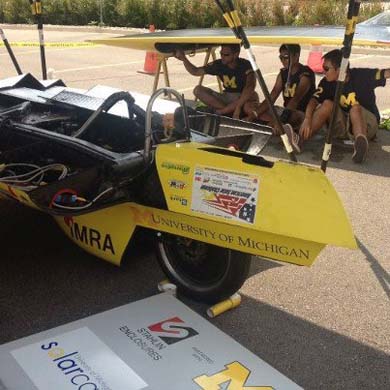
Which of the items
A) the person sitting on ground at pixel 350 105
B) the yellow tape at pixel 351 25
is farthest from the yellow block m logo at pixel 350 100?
the yellow tape at pixel 351 25

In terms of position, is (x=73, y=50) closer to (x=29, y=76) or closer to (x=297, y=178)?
(x=29, y=76)

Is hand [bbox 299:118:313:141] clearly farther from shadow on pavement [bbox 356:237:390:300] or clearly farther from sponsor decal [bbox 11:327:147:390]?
sponsor decal [bbox 11:327:147:390]

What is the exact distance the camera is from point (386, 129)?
706cm

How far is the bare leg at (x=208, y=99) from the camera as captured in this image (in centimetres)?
689

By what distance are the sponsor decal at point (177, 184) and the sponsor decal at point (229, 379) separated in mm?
903

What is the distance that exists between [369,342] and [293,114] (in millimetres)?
3881

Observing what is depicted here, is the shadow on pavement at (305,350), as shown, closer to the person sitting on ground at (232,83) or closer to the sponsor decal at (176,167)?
the sponsor decal at (176,167)

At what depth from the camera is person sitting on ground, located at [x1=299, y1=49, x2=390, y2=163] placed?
567cm

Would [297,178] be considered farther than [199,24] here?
No

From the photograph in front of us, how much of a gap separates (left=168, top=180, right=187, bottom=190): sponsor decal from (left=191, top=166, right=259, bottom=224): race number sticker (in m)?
0.07

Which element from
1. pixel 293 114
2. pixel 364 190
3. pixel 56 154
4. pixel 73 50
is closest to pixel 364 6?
pixel 73 50

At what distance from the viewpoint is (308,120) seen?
596 cm

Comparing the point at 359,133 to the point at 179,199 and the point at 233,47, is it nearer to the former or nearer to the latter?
the point at 233,47

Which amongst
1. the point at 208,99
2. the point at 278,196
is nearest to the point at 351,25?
the point at 278,196
